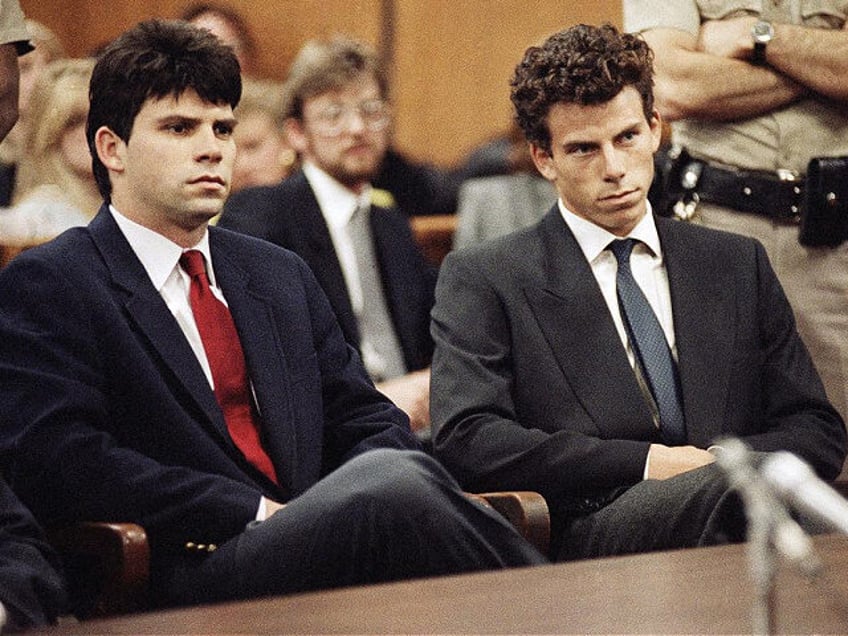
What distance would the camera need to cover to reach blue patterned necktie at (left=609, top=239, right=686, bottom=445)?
2.59m

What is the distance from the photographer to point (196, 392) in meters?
2.31

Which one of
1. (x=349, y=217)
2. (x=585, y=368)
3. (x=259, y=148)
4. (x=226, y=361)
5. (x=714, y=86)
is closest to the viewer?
(x=226, y=361)

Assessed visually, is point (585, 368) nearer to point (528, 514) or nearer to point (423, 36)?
point (528, 514)

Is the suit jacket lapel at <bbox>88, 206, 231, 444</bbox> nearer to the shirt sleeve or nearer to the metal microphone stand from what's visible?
the shirt sleeve

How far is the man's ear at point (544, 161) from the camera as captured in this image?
274 cm

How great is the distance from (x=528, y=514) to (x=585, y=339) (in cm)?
43

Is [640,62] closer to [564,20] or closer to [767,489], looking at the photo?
[767,489]

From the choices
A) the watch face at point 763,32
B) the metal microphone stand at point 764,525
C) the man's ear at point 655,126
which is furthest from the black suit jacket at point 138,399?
the metal microphone stand at point 764,525

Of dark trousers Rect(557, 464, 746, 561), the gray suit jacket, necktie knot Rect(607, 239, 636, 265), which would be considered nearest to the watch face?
necktie knot Rect(607, 239, 636, 265)

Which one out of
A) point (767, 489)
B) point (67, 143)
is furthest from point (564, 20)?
point (767, 489)

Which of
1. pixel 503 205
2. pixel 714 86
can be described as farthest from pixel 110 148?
pixel 503 205

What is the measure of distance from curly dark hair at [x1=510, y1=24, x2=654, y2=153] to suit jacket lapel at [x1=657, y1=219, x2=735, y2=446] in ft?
0.84

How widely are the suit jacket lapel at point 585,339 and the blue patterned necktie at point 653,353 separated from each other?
0.04m

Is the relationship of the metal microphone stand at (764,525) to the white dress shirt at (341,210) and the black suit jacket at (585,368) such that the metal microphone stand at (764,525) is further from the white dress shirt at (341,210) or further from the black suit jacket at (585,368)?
the white dress shirt at (341,210)
